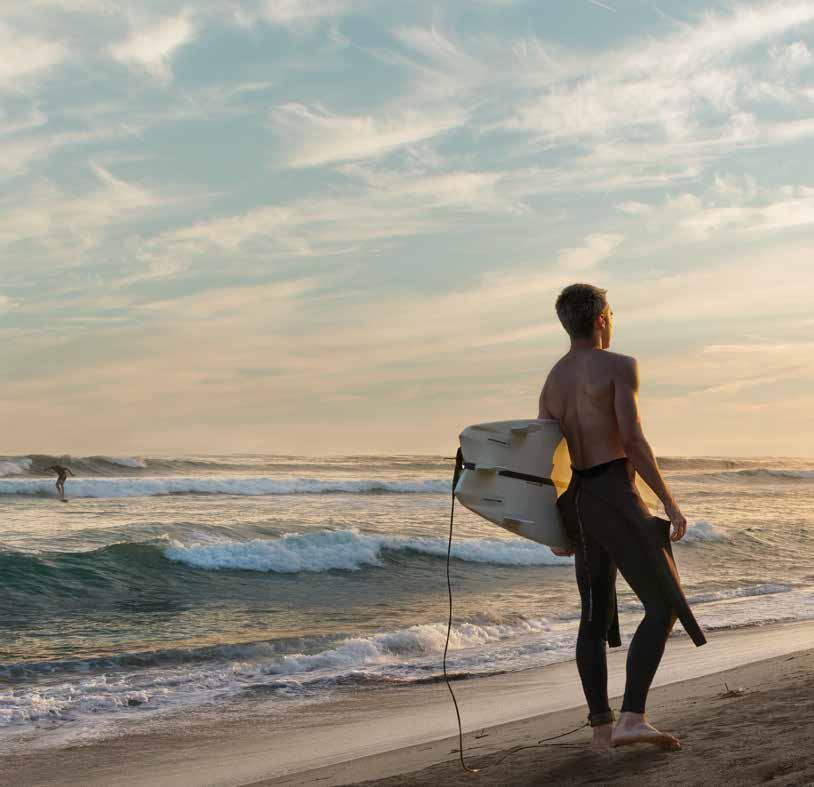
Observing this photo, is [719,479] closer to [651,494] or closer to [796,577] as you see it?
[796,577]

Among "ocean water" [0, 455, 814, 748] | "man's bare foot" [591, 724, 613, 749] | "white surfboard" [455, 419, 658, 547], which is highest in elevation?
"white surfboard" [455, 419, 658, 547]

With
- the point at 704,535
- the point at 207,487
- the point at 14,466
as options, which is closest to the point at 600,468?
the point at 704,535

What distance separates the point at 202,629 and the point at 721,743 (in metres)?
6.81

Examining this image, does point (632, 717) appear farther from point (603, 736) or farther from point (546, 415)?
point (546, 415)

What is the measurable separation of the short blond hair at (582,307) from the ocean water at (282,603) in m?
3.75

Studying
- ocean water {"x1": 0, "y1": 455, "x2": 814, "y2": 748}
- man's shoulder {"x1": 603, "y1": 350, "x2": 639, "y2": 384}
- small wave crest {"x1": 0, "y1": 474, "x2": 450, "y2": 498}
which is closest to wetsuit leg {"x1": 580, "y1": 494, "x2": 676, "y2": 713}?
man's shoulder {"x1": 603, "y1": 350, "x2": 639, "y2": 384}

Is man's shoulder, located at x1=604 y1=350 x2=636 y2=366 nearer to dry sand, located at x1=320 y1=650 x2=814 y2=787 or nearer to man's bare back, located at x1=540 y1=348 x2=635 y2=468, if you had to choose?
man's bare back, located at x1=540 y1=348 x2=635 y2=468

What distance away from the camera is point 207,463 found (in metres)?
50.2

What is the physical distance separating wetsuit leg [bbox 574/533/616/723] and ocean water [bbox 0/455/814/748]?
10.2 ft

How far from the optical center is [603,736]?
3.71 meters

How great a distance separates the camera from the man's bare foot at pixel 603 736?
3699 millimetres

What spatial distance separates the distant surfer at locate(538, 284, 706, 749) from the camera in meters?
3.50

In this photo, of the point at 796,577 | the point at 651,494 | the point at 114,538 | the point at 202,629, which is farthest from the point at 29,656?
the point at 796,577

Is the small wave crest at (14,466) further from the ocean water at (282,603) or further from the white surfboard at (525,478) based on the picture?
the white surfboard at (525,478)
